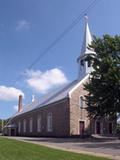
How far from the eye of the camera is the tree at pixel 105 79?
35938 mm

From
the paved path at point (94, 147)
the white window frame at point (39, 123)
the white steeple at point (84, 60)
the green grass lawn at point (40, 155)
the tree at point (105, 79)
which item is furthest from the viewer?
the white window frame at point (39, 123)

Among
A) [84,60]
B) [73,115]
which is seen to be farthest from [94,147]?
[84,60]

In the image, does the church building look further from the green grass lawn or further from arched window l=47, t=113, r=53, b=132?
the green grass lawn

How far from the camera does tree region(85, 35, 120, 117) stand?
35938 mm

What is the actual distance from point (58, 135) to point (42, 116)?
921 cm

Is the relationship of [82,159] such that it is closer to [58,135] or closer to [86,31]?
[58,135]

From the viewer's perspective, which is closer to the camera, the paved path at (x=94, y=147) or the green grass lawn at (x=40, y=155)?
the green grass lawn at (x=40, y=155)

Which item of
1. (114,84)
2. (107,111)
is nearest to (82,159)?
(114,84)

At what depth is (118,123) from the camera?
5181cm

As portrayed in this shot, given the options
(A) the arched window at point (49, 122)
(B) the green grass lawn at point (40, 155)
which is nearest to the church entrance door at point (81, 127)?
(A) the arched window at point (49, 122)

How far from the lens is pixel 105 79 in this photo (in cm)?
3612

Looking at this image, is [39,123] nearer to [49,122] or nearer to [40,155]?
[49,122]

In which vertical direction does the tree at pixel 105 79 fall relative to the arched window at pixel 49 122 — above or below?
above

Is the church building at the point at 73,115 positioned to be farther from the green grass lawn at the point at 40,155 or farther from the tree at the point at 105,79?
the green grass lawn at the point at 40,155
